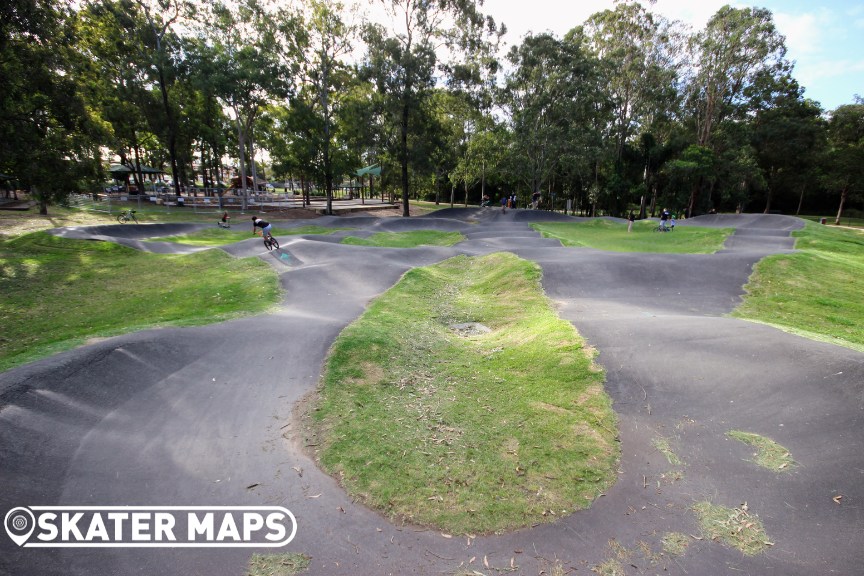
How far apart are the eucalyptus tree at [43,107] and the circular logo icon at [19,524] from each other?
1798 cm

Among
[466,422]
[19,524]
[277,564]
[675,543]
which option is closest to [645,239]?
[466,422]

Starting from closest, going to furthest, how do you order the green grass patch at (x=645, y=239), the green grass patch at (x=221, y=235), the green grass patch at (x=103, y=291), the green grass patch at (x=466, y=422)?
the green grass patch at (x=466, y=422)
the green grass patch at (x=103, y=291)
the green grass patch at (x=645, y=239)
the green grass patch at (x=221, y=235)

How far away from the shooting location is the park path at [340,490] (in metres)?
3.74

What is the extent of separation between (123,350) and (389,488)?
5921 millimetres

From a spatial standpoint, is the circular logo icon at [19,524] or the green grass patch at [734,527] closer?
the circular logo icon at [19,524]

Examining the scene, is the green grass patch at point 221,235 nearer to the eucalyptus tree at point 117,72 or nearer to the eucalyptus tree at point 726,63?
the eucalyptus tree at point 117,72

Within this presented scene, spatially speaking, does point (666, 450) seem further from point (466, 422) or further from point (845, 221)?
point (845, 221)

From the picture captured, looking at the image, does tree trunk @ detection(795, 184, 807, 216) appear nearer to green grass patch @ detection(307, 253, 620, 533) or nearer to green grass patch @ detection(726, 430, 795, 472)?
green grass patch @ detection(307, 253, 620, 533)

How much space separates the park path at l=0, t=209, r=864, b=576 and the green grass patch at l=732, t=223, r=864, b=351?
7.60ft

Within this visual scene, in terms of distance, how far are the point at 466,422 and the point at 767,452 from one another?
401 cm

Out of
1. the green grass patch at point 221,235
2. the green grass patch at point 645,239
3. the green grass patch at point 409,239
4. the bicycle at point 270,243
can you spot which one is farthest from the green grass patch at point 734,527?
the green grass patch at point 221,235

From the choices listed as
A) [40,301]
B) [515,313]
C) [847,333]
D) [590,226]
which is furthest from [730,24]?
[40,301]

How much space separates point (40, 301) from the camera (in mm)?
11086

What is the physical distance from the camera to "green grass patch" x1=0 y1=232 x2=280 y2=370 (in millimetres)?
8945
